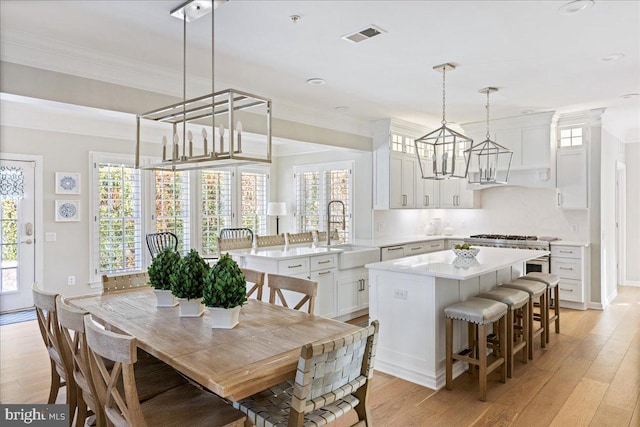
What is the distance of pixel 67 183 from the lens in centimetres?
587

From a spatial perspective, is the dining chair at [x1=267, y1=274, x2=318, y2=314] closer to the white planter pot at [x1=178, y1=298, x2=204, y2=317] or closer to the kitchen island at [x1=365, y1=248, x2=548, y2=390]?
the white planter pot at [x1=178, y1=298, x2=204, y2=317]

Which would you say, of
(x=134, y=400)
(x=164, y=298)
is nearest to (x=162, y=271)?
(x=164, y=298)

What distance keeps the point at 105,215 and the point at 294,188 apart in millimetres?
3292

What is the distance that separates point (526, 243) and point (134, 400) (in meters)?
5.65

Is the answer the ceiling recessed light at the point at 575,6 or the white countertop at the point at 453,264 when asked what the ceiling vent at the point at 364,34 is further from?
the white countertop at the point at 453,264

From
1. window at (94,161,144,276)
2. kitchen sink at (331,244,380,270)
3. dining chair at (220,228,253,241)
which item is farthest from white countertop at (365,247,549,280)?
window at (94,161,144,276)

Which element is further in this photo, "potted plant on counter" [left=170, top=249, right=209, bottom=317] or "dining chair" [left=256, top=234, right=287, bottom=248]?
"dining chair" [left=256, top=234, right=287, bottom=248]

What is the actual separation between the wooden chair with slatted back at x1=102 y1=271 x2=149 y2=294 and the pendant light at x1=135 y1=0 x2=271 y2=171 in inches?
37.0

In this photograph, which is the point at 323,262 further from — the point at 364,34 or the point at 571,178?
the point at 571,178

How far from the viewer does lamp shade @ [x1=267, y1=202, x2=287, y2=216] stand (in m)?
7.65

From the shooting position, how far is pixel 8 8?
8.45ft

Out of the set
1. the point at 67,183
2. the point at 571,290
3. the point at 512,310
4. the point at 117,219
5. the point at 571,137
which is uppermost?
the point at 571,137

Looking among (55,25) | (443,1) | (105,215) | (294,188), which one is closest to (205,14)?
(55,25)

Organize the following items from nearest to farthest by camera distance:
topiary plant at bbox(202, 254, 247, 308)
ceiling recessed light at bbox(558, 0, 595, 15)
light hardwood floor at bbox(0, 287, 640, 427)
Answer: topiary plant at bbox(202, 254, 247, 308) < ceiling recessed light at bbox(558, 0, 595, 15) < light hardwood floor at bbox(0, 287, 640, 427)
